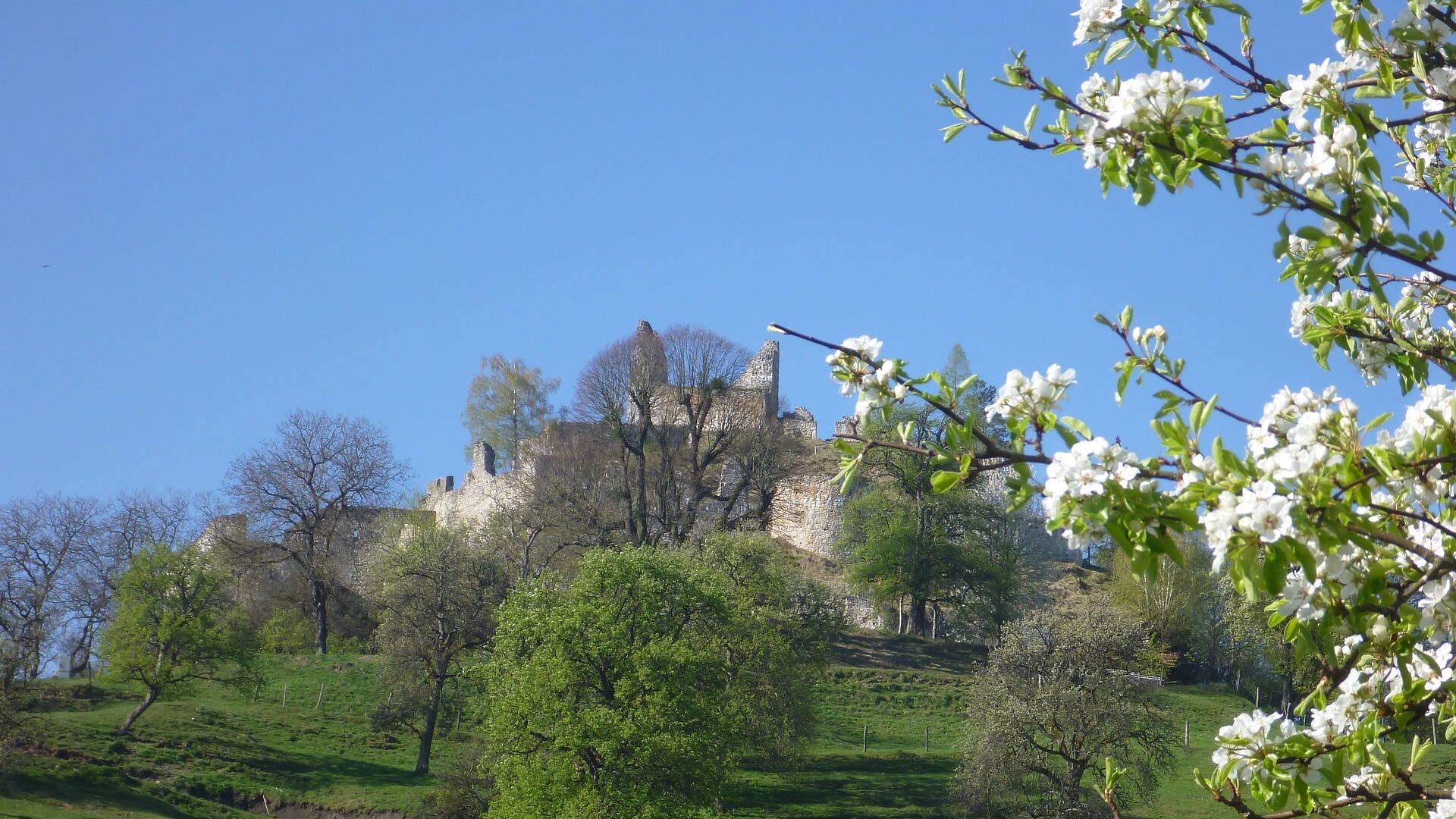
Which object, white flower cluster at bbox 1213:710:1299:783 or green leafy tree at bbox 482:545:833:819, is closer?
white flower cluster at bbox 1213:710:1299:783

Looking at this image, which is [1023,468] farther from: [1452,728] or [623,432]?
[623,432]

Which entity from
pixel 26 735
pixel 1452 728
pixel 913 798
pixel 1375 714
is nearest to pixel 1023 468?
pixel 1375 714

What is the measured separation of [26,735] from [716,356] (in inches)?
1195

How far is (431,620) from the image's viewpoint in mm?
30938

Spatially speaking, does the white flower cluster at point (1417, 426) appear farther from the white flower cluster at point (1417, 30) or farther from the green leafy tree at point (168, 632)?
the green leafy tree at point (168, 632)

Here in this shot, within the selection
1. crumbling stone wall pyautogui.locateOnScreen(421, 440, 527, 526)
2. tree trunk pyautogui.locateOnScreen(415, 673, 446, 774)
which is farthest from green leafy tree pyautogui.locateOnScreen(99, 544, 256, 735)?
crumbling stone wall pyautogui.locateOnScreen(421, 440, 527, 526)

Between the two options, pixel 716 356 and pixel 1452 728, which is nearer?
pixel 1452 728

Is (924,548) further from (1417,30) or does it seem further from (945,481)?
(945,481)

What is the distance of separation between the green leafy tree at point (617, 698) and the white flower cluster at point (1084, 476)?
1893 centimetres

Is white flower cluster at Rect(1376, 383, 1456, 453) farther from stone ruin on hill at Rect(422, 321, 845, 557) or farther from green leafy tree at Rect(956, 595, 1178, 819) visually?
stone ruin on hill at Rect(422, 321, 845, 557)

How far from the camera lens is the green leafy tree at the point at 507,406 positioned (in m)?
69.9

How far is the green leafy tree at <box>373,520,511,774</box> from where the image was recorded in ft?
99.6

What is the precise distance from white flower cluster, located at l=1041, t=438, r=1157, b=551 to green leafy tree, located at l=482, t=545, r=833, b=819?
18929 mm

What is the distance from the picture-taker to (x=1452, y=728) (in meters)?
3.83
